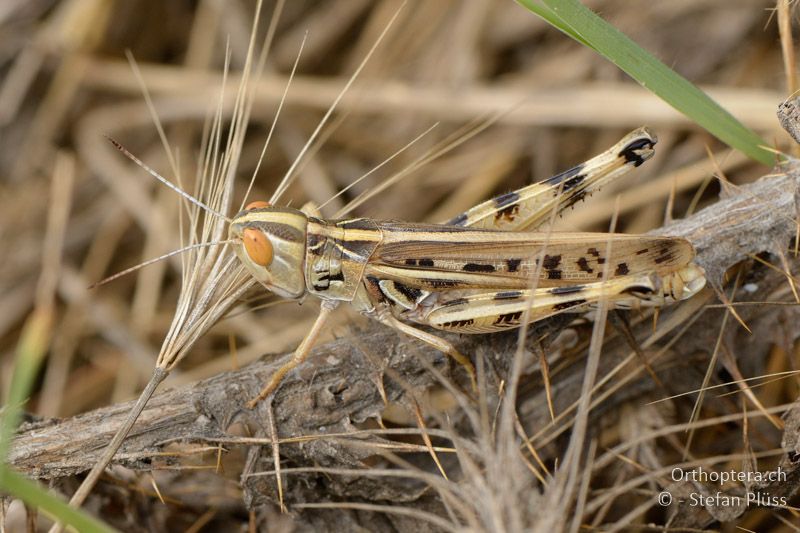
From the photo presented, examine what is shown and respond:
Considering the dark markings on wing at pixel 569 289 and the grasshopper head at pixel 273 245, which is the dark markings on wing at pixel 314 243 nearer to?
the grasshopper head at pixel 273 245

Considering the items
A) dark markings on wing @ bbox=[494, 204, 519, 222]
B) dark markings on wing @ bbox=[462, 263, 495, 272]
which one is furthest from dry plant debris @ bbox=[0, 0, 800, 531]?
dark markings on wing @ bbox=[494, 204, 519, 222]

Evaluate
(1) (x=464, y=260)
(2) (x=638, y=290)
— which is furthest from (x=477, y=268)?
(2) (x=638, y=290)

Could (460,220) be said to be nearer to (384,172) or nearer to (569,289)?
(569,289)

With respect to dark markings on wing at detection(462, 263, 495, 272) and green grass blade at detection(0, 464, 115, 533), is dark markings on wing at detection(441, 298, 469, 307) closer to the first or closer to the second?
dark markings on wing at detection(462, 263, 495, 272)

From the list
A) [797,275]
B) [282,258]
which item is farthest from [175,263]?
[797,275]

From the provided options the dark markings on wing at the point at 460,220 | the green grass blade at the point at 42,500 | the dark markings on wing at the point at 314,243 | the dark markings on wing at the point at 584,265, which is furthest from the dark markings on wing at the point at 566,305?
the green grass blade at the point at 42,500

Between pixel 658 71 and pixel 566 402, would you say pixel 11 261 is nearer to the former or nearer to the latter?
pixel 566 402
